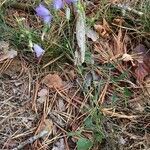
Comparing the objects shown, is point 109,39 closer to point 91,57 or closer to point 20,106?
point 91,57

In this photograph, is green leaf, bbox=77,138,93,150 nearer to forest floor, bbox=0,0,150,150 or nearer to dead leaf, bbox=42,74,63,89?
forest floor, bbox=0,0,150,150

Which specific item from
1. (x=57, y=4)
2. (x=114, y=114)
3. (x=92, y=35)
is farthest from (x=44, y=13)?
(x=114, y=114)

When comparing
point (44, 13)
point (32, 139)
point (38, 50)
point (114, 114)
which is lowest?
point (114, 114)

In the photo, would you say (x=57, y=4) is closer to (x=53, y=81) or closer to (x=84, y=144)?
(x=53, y=81)

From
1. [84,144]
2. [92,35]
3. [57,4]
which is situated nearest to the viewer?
[84,144]

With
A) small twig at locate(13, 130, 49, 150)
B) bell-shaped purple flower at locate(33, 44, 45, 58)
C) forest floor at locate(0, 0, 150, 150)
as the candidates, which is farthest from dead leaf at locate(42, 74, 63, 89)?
small twig at locate(13, 130, 49, 150)

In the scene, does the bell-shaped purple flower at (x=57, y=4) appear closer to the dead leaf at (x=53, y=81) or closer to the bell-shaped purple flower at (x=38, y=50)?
the bell-shaped purple flower at (x=38, y=50)

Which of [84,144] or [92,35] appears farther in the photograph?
[92,35]
